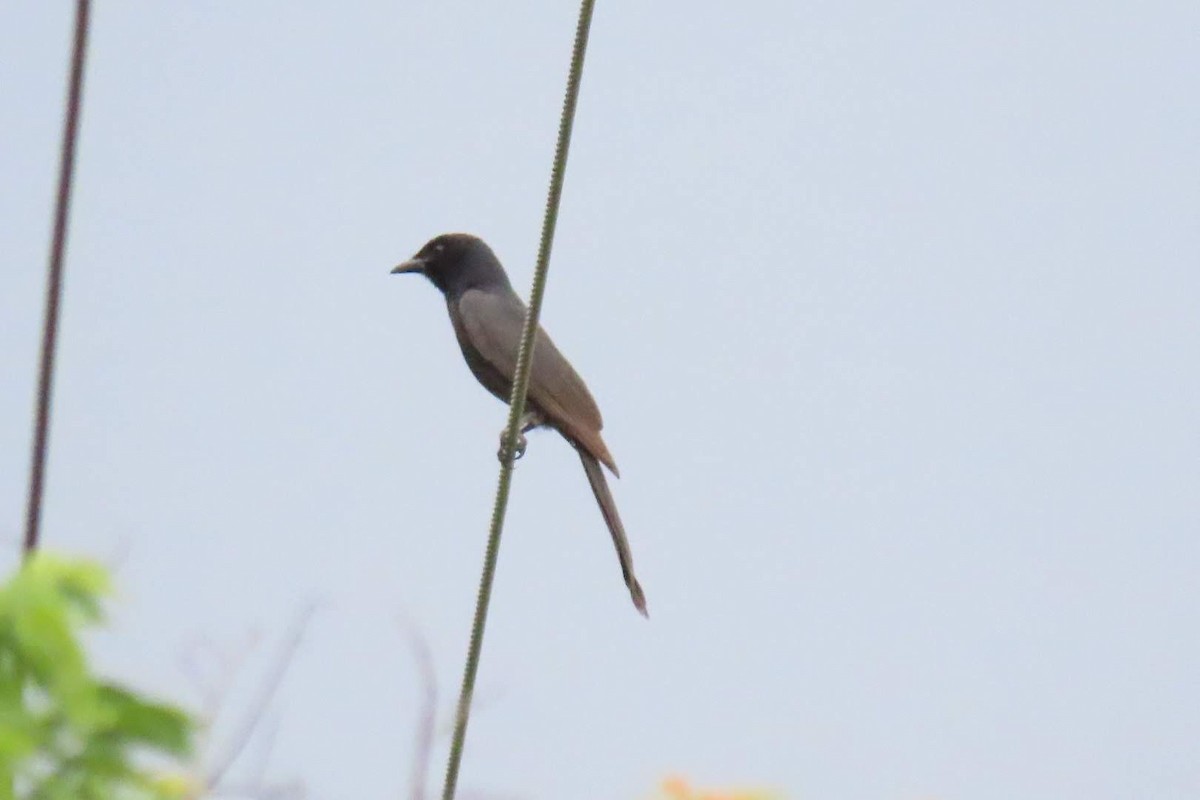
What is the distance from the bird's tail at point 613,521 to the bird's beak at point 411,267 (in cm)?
185

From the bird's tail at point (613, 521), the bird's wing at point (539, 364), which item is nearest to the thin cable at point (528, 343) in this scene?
the bird's tail at point (613, 521)

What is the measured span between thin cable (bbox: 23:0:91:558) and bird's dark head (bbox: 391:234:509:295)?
261 inches

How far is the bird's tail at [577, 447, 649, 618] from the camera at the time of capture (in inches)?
228

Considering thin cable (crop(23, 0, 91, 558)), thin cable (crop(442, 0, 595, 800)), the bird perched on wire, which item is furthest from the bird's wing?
thin cable (crop(23, 0, 91, 558))

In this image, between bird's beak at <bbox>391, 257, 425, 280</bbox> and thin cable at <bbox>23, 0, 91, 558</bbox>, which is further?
bird's beak at <bbox>391, 257, 425, 280</bbox>

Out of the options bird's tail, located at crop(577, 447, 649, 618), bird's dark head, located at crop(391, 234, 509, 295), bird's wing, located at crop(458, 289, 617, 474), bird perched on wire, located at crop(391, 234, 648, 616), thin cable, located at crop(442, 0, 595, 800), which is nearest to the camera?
thin cable, located at crop(442, 0, 595, 800)

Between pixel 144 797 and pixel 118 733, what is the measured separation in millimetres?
71

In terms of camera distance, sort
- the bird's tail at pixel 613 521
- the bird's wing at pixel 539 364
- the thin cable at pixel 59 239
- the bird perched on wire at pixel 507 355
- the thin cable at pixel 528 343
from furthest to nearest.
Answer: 1. the bird's wing at pixel 539 364
2. the bird perched on wire at pixel 507 355
3. the bird's tail at pixel 613 521
4. the thin cable at pixel 528 343
5. the thin cable at pixel 59 239

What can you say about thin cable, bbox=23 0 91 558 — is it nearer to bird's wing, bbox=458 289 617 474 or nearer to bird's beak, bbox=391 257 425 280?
bird's wing, bbox=458 289 617 474

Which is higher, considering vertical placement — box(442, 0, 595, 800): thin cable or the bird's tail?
box(442, 0, 595, 800): thin cable

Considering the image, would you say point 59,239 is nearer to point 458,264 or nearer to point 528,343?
point 528,343

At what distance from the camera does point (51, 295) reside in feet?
3.34

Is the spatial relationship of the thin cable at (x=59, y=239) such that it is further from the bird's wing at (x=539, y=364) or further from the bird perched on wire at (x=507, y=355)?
the bird's wing at (x=539, y=364)

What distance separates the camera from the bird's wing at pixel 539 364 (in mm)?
6609
